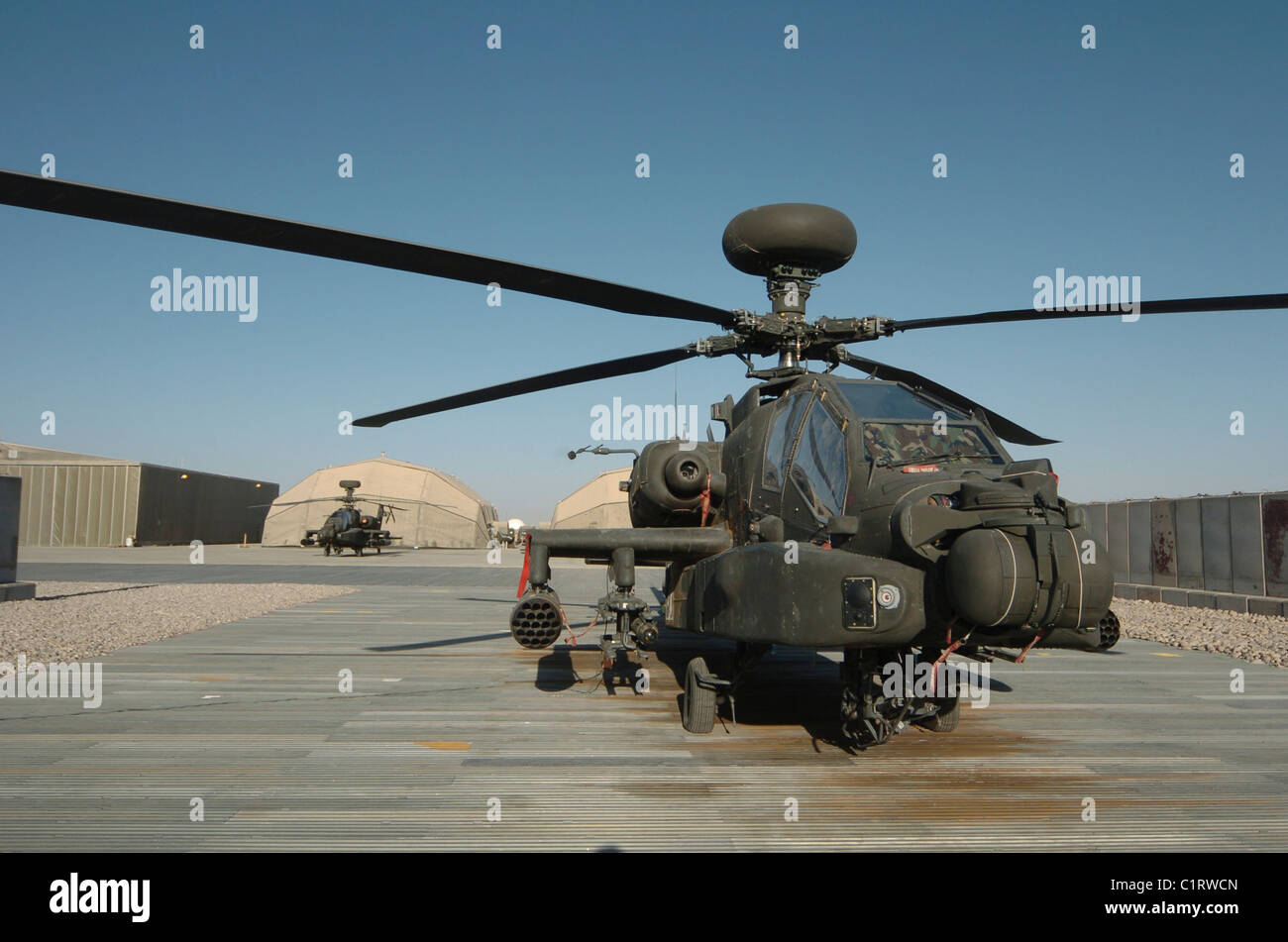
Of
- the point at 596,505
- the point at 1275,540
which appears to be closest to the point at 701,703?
the point at 1275,540

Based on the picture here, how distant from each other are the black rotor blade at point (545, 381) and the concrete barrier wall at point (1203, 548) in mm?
8770

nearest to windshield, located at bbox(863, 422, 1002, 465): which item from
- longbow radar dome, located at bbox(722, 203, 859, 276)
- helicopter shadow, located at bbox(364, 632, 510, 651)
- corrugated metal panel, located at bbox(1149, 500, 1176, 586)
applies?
longbow radar dome, located at bbox(722, 203, 859, 276)

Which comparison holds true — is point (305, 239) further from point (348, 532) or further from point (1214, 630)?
point (348, 532)

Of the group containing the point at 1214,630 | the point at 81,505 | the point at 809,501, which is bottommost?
the point at 1214,630

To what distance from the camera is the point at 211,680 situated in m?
7.64

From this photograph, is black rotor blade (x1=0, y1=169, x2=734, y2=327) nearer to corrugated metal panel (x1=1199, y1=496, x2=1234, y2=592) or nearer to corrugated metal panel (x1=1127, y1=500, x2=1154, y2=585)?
corrugated metal panel (x1=1199, y1=496, x2=1234, y2=592)

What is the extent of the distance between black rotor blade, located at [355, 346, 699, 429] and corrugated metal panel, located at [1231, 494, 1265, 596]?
12609mm

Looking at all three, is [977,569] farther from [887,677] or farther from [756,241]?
[756,241]

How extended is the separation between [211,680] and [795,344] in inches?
249

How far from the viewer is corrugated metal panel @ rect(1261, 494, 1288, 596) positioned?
1375cm

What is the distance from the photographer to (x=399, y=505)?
52.2 meters

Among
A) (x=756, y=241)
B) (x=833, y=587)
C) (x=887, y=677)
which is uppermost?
(x=756, y=241)

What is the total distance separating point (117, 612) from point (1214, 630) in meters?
16.9
